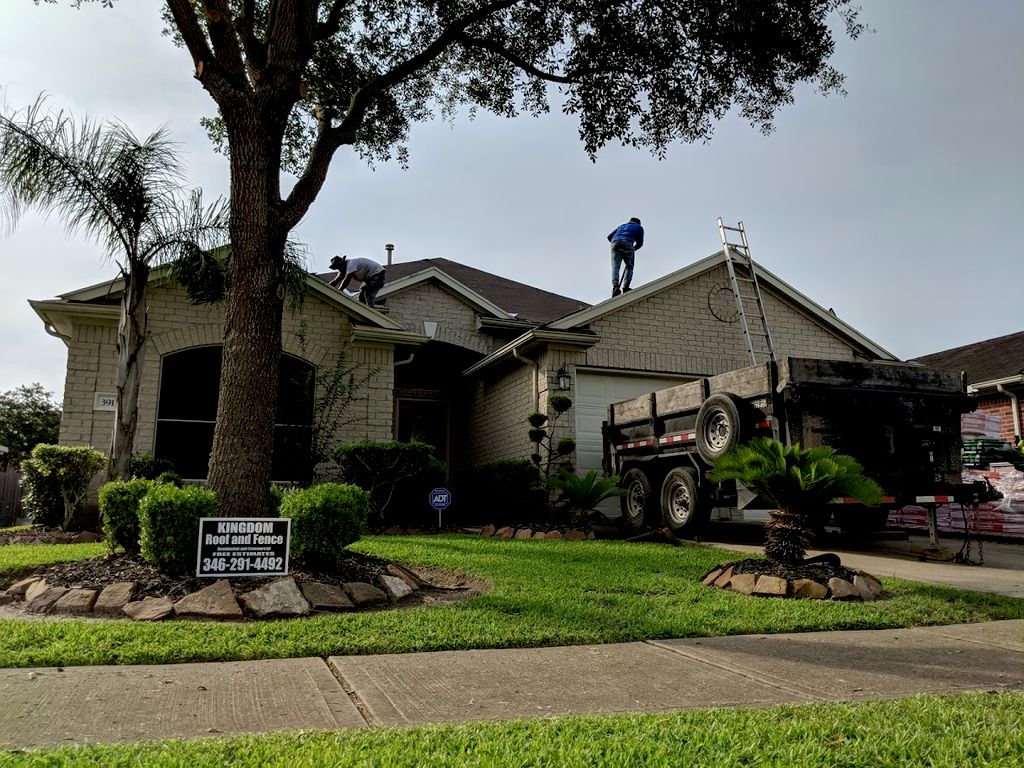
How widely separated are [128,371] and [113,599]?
180 inches

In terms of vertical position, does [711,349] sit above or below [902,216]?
below

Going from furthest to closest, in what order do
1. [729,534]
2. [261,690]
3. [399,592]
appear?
1. [729,534]
2. [399,592]
3. [261,690]

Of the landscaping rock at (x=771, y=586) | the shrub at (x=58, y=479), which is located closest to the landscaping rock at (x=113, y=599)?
the landscaping rock at (x=771, y=586)

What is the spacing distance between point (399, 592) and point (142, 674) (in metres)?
2.45

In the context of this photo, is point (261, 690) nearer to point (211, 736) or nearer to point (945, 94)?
point (211, 736)

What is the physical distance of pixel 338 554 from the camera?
5.87 m

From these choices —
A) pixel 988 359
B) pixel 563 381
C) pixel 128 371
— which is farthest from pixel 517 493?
pixel 988 359

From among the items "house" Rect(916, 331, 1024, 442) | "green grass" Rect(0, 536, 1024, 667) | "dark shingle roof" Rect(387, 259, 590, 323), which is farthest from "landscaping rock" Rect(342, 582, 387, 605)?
"house" Rect(916, 331, 1024, 442)

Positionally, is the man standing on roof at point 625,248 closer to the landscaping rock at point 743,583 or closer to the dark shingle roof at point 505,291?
the dark shingle roof at point 505,291

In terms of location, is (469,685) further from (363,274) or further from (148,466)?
(363,274)

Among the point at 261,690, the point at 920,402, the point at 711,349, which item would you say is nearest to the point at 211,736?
the point at 261,690

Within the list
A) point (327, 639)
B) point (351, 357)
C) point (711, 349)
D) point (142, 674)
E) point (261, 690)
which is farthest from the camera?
point (711, 349)

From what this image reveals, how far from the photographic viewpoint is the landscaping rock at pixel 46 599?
5016 millimetres

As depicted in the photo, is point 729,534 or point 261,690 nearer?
point 261,690
